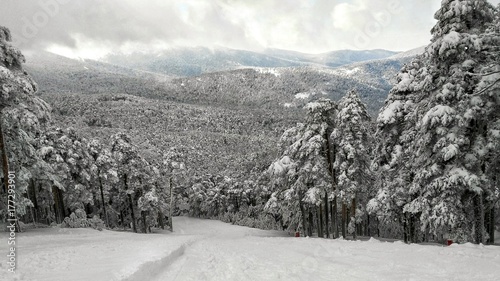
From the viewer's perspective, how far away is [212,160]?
193500mm

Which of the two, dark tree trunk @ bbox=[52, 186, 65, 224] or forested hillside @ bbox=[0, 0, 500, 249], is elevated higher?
forested hillside @ bbox=[0, 0, 500, 249]

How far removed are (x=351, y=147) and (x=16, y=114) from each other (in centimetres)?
1996

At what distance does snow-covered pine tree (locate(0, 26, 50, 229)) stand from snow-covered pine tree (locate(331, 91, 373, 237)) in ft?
60.2

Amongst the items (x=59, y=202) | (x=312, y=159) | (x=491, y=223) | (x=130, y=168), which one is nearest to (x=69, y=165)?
(x=59, y=202)

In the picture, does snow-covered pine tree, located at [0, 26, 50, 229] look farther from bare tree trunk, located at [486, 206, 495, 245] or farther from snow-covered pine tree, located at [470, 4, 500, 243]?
bare tree trunk, located at [486, 206, 495, 245]

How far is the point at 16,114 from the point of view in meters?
16.6

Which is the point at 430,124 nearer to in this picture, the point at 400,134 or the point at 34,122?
the point at 400,134

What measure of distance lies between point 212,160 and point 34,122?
177m

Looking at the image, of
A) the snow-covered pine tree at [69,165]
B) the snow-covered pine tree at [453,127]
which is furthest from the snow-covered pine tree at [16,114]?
the snow-covered pine tree at [453,127]

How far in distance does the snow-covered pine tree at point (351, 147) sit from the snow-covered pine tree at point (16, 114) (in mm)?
18354

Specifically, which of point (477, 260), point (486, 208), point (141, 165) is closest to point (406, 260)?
point (477, 260)

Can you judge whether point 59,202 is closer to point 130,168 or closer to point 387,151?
point 130,168

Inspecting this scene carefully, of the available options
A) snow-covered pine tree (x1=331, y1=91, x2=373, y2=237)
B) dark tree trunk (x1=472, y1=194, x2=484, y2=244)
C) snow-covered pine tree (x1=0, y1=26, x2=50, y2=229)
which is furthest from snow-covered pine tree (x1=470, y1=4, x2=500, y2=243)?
snow-covered pine tree (x1=0, y1=26, x2=50, y2=229)

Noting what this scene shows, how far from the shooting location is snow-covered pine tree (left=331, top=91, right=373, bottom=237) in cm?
2264
